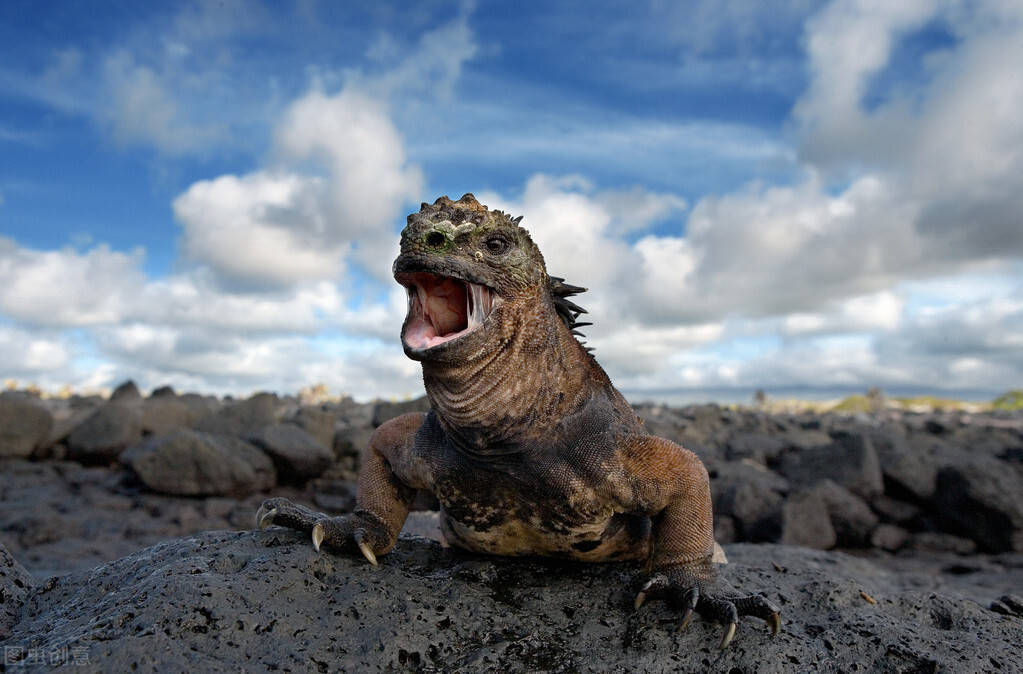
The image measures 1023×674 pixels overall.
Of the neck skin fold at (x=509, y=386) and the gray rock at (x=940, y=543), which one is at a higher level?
the neck skin fold at (x=509, y=386)

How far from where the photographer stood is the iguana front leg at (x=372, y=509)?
3896 millimetres

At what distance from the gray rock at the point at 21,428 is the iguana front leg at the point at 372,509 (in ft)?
38.2

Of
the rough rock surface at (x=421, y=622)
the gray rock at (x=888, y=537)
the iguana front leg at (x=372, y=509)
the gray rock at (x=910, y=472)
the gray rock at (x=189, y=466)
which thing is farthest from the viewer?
the gray rock at (x=910, y=472)

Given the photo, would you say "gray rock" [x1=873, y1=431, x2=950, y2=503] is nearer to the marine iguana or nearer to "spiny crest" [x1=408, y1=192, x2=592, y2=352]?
the marine iguana

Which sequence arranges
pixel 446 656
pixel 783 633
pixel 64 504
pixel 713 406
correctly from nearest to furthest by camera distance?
1. pixel 446 656
2. pixel 783 633
3. pixel 64 504
4. pixel 713 406

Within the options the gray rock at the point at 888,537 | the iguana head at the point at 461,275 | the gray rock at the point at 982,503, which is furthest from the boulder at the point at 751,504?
the iguana head at the point at 461,275

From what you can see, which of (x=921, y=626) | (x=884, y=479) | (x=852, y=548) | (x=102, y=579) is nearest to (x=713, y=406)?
(x=884, y=479)

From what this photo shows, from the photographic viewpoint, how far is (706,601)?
3.46 m

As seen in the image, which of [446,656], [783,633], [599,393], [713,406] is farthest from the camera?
[713,406]

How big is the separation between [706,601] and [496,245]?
6.28ft

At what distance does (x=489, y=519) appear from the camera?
3877 mm

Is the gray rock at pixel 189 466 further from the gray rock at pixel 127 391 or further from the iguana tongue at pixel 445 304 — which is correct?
the iguana tongue at pixel 445 304

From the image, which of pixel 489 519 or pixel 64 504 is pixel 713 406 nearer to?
pixel 64 504

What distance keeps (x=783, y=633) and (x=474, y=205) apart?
8.12 ft
